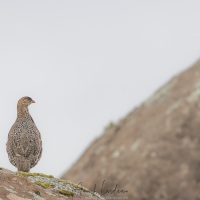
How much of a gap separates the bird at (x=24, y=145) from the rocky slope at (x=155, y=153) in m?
17.6

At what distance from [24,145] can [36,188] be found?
4442 millimetres

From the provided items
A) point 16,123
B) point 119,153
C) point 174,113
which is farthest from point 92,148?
point 16,123

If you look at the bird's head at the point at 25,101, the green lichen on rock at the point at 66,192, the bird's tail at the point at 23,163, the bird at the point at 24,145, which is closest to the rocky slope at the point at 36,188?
the green lichen on rock at the point at 66,192

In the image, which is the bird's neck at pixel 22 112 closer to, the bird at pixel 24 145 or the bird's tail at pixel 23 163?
the bird at pixel 24 145

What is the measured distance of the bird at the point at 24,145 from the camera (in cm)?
1841

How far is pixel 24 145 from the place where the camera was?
60.6 feet

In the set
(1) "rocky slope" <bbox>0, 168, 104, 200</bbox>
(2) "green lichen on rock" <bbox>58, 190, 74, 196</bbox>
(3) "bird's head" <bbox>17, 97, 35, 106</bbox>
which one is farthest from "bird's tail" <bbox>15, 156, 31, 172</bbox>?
(2) "green lichen on rock" <bbox>58, 190, 74, 196</bbox>

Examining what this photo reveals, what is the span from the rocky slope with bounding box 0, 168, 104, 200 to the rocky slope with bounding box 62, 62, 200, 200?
2048 centimetres

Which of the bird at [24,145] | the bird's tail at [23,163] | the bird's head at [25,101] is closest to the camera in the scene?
the bird's tail at [23,163]

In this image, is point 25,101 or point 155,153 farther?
point 155,153

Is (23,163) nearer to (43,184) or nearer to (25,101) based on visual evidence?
(25,101)

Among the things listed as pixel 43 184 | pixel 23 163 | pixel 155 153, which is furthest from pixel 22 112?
pixel 155 153

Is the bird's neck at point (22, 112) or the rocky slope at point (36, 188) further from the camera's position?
the bird's neck at point (22, 112)

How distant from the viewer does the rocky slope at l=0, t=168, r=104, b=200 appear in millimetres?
13492
